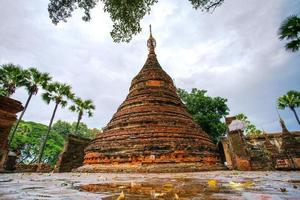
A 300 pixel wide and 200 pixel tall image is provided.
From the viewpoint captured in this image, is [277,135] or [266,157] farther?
[277,135]

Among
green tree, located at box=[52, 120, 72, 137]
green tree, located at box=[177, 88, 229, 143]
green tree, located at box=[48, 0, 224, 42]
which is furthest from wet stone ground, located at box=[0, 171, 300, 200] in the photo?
green tree, located at box=[52, 120, 72, 137]

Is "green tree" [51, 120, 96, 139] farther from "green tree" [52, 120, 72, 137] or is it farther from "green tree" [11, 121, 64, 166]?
"green tree" [11, 121, 64, 166]

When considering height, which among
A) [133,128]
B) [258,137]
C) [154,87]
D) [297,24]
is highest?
[297,24]

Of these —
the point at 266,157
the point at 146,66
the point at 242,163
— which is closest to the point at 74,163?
the point at 146,66

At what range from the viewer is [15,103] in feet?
11.4

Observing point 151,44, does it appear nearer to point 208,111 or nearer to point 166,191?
point 208,111

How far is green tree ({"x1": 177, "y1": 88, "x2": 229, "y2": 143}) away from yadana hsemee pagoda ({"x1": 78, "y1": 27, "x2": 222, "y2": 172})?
30.3 feet

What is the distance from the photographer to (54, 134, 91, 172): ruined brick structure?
39.9ft

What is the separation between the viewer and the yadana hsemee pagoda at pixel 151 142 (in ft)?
28.2

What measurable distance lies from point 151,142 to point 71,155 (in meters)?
6.83

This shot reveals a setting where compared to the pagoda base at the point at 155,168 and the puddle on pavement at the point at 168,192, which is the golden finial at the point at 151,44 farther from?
the puddle on pavement at the point at 168,192

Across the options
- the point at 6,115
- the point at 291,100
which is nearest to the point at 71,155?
the point at 6,115

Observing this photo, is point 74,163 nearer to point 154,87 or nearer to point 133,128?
point 133,128

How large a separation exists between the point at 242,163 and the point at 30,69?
66.8 feet
